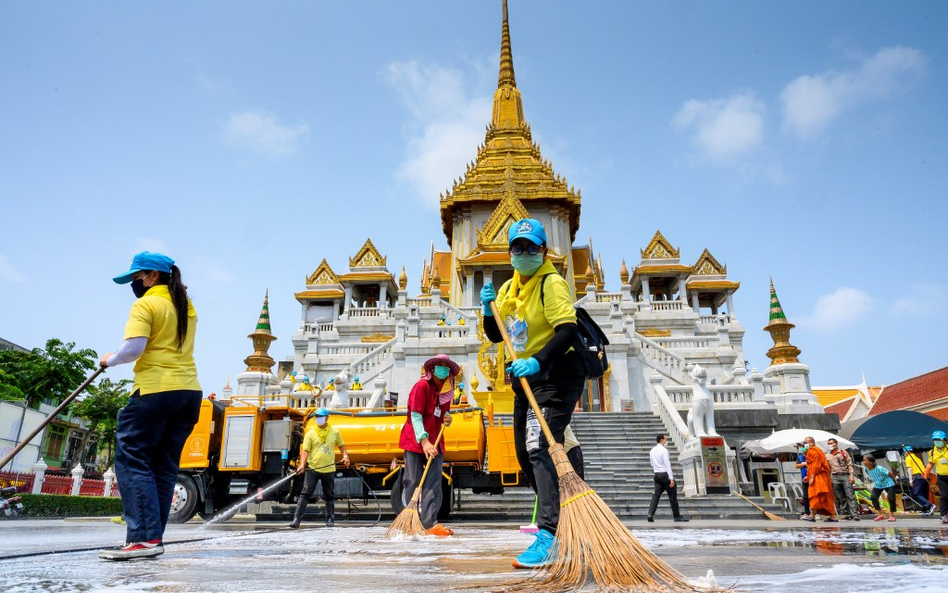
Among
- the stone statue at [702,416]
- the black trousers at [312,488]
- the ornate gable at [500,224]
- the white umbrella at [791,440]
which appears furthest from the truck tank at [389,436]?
the ornate gable at [500,224]

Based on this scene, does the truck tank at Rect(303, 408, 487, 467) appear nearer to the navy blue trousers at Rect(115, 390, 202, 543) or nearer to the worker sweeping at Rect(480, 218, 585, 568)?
the navy blue trousers at Rect(115, 390, 202, 543)

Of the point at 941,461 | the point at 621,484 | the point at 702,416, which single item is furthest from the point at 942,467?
the point at 621,484

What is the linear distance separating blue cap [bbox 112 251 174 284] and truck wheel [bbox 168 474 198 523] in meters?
6.40

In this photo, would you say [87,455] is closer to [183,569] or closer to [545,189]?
[545,189]

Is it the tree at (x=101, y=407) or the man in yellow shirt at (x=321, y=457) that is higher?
the tree at (x=101, y=407)

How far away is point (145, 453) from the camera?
377cm

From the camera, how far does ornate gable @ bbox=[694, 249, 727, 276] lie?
35.0 m

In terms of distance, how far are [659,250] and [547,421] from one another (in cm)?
3188

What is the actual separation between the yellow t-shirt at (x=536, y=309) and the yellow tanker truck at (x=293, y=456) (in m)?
5.96

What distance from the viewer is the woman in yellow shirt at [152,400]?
3674 millimetres

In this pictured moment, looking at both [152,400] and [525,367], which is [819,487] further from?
[152,400]

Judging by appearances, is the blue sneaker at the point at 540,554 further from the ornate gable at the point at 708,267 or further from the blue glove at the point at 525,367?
the ornate gable at the point at 708,267

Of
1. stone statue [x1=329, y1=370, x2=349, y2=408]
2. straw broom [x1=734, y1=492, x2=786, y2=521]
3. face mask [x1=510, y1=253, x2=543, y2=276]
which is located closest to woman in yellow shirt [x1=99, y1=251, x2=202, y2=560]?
face mask [x1=510, y1=253, x2=543, y2=276]

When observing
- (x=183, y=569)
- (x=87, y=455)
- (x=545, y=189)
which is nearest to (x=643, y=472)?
(x=183, y=569)
